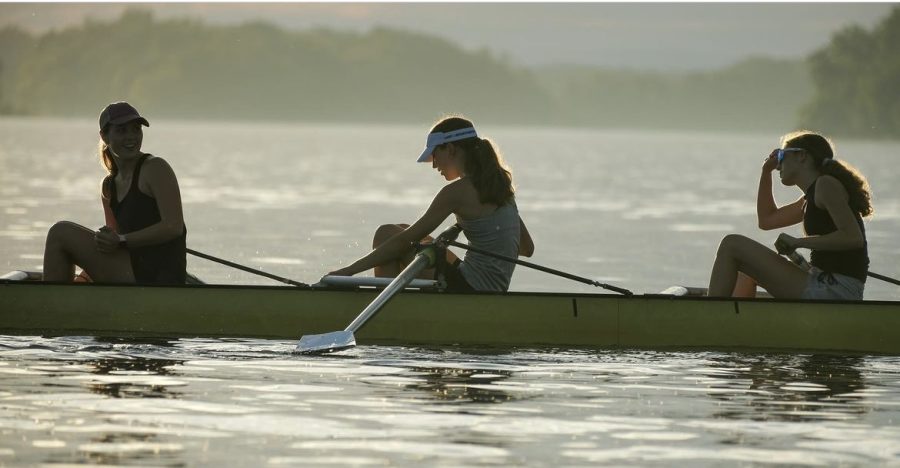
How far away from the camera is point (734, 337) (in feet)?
40.0

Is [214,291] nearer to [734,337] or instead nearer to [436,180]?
A: [734,337]

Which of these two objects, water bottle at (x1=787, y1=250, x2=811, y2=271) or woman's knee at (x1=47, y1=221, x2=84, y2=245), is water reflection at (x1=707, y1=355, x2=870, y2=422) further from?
woman's knee at (x1=47, y1=221, x2=84, y2=245)

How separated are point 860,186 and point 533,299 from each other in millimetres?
2390

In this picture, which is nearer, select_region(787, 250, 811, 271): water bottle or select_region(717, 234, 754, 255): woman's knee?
select_region(717, 234, 754, 255): woman's knee

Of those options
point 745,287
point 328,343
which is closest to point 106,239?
point 328,343

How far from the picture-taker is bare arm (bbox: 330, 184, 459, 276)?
39.0 feet

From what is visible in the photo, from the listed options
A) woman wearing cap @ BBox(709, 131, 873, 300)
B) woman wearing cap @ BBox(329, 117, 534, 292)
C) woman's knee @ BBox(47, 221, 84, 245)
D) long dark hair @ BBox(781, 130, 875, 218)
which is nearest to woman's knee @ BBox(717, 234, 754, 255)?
woman wearing cap @ BBox(709, 131, 873, 300)

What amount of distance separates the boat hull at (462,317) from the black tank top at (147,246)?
0.13 metres

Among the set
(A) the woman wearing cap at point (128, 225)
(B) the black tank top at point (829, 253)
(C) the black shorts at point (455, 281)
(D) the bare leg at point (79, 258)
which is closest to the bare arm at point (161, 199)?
(A) the woman wearing cap at point (128, 225)

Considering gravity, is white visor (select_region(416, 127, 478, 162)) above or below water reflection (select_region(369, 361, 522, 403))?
above

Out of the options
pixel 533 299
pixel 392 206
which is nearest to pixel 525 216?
pixel 392 206

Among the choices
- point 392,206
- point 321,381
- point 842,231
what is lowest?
point 321,381

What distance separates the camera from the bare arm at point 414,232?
11.9 meters

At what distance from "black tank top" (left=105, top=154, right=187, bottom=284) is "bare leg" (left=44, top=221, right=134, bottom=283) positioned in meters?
0.11
